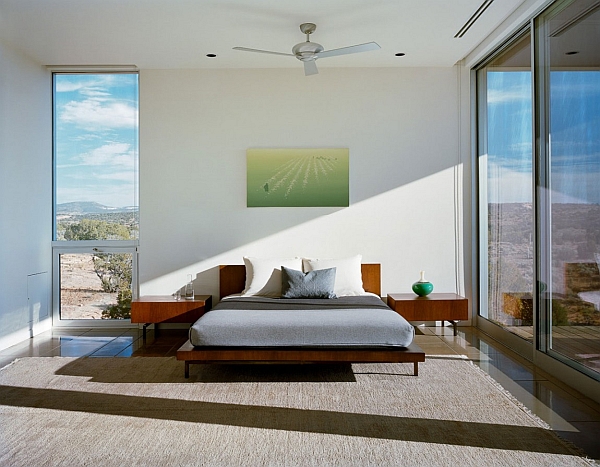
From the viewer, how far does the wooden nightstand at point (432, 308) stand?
5.66m

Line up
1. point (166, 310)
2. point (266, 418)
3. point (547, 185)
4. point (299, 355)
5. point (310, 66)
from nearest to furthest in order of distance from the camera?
point (266, 418) < point (299, 355) < point (547, 185) < point (310, 66) < point (166, 310)

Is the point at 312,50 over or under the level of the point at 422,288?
over

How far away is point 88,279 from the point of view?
20.9ft

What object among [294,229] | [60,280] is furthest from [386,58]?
[60,280]

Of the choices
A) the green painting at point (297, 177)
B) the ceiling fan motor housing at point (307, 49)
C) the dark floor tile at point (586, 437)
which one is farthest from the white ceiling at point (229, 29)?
the dark floor tile at point (586, 437)

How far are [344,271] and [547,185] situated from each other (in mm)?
2217

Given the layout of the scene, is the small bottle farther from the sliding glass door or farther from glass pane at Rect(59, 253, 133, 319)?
the sliding glass door

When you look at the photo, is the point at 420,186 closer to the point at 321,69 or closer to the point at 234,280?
the point at 321,69

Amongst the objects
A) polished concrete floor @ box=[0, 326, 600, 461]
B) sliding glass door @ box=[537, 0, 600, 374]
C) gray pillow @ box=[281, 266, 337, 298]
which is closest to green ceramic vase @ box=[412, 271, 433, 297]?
polished concrete floor @ box=[0, 326, 600, 461]

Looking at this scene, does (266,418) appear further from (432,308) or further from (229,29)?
(229,29)

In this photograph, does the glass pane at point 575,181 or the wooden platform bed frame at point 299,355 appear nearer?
the glass pane at point 575,181

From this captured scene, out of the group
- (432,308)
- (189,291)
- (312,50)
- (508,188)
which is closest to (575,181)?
(508,188)

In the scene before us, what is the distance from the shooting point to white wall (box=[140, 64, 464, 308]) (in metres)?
6.29

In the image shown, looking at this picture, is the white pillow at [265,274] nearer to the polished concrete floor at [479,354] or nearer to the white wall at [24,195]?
the polished concrete floor at [479,354]
